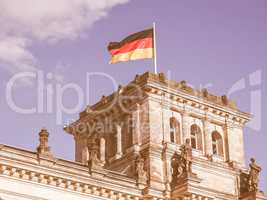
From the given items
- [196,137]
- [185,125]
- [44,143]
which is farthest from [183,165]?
[44,143]

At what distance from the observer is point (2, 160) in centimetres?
3397

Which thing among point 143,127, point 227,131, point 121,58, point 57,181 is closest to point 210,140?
point 227,131

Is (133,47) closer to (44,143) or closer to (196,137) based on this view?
(196,137)

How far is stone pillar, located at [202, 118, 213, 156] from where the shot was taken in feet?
147

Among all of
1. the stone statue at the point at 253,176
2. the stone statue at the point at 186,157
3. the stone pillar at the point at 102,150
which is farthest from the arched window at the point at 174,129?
the stone statue at the point at 253,176

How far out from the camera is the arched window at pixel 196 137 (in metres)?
45.0

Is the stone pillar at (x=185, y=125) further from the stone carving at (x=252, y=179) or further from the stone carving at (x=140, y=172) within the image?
the stone carving at (x=252, y=179)

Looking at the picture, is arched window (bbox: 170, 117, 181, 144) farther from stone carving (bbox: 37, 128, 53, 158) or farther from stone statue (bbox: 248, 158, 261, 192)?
stone carving (bbox: 37, 128, 53, 158)

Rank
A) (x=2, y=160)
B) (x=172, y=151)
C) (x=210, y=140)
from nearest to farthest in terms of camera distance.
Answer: (x=2, y=160)
(x=172, y=151)
(x=210, y=140)

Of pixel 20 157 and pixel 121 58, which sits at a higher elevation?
pixel 121 58

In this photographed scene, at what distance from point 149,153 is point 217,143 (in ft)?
21.7

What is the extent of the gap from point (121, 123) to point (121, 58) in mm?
4250

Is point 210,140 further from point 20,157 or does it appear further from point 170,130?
point 20,157

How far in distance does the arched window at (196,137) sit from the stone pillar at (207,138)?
330 millimetres
